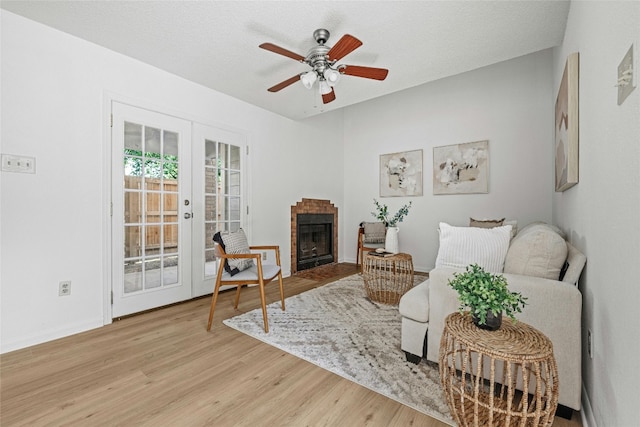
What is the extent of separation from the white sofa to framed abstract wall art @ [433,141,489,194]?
8.43 ft

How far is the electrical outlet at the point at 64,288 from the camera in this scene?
2.21 m

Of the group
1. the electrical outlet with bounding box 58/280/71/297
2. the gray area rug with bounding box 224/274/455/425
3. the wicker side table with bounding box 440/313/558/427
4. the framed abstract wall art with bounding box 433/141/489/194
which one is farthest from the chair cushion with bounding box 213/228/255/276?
the framed abstract wall art with bounding box 433/141/489/194

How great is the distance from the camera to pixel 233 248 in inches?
98.3

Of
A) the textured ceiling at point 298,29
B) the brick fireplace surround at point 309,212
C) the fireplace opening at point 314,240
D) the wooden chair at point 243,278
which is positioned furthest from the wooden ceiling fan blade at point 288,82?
the fireplace opening at point 314,240

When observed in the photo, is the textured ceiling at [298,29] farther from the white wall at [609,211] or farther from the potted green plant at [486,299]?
the potted green plant at [486,299]

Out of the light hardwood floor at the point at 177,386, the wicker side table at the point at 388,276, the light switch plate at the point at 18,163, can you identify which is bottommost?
the light hardwood floor at the point at 177,386

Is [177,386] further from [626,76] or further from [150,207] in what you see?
[626,76]

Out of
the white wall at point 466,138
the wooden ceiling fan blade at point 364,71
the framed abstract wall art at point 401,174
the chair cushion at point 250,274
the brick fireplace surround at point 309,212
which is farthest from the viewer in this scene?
the framed abstract wall art at point 401,174

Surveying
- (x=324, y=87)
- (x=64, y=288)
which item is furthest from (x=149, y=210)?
(x=324, y=87)

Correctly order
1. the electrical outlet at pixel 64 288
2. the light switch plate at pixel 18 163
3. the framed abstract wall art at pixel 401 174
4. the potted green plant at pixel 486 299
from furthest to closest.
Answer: the framed abstract wall art at pixel 401 174 < the electrical outlet at pixel 64 288 < the light switch plate at pixel 18 163 < the potted green plant at pixel 486 299

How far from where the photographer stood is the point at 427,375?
5.46 feet

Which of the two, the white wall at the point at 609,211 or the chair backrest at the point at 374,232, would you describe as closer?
the white wall at the point at 609,211

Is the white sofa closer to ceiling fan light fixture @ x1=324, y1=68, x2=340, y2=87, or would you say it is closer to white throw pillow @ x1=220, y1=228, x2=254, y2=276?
white throw pillow @ x1=220, y1=228, x2=254, y2=276

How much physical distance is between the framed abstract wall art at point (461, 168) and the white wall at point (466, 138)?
8 cm
